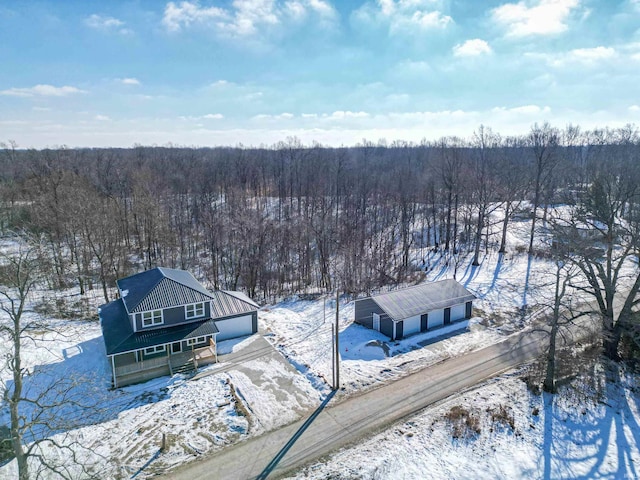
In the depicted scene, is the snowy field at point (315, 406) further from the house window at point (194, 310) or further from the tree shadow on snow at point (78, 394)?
the house window at point (194, 310)

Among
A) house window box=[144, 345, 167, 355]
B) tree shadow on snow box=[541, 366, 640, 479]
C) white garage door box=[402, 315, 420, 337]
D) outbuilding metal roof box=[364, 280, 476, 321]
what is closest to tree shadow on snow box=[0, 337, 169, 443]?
house window box=[144, 345, 167, 355]

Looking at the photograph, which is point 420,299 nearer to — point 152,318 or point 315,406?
point 315,406

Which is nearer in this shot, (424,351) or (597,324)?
(424,351)

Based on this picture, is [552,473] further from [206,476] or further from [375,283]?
[375,283]

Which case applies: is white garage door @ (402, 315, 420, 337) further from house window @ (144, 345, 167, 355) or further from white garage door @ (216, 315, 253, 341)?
house window @ (144, 345, 167, 355)

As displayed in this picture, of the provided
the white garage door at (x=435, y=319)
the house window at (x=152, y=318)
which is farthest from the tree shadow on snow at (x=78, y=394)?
the white garage door at (x=435, y=319)

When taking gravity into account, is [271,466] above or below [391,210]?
below

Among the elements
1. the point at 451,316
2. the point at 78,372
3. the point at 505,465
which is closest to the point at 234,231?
the point at 78,372
